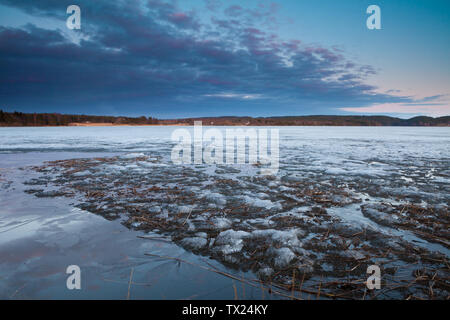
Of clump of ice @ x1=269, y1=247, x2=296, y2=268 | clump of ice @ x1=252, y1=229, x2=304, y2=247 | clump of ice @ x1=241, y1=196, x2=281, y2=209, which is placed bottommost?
clump of ice @ x1=269, y1=247, x2=296, y2=268

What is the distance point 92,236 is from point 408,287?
356 centimetres

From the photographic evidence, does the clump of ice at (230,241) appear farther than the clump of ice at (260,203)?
No

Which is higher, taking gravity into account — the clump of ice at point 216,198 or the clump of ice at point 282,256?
the clump of ice at point 216,198

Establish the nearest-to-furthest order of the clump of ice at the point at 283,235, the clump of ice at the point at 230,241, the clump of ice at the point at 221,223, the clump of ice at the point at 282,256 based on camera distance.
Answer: the clump of ice at the point at 282,256 → the clump of ice at the point at 230,241 → the clump of ice at the point at 283,235 → the clump of ice at the point at 221,223

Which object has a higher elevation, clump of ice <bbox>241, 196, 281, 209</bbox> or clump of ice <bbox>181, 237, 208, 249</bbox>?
clump of ice <bbox>241, 196, 281, 209</bbox>

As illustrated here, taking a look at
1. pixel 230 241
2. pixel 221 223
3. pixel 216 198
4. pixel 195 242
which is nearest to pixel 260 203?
pixel 216 198

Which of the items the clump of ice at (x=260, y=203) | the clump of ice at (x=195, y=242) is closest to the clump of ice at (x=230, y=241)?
the clump of ice at (x=195, y=242)

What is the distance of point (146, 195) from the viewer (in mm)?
5008

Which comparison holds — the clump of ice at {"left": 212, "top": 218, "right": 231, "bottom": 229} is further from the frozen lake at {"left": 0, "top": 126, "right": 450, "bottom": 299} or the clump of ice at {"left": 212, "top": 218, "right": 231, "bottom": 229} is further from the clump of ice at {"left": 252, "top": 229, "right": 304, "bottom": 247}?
the clump of ice at {"left": 252, "top": 229, "right": 304, "bottom": 247}

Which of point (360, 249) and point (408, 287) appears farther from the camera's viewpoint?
point (360, 249)

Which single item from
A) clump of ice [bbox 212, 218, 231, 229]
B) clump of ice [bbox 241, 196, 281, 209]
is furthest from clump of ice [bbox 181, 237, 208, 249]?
clump of ice [bbox 241, 196, 281, 209]

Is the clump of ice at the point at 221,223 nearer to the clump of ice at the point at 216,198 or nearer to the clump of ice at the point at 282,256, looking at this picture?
the clump of ice at the point at 216,198
